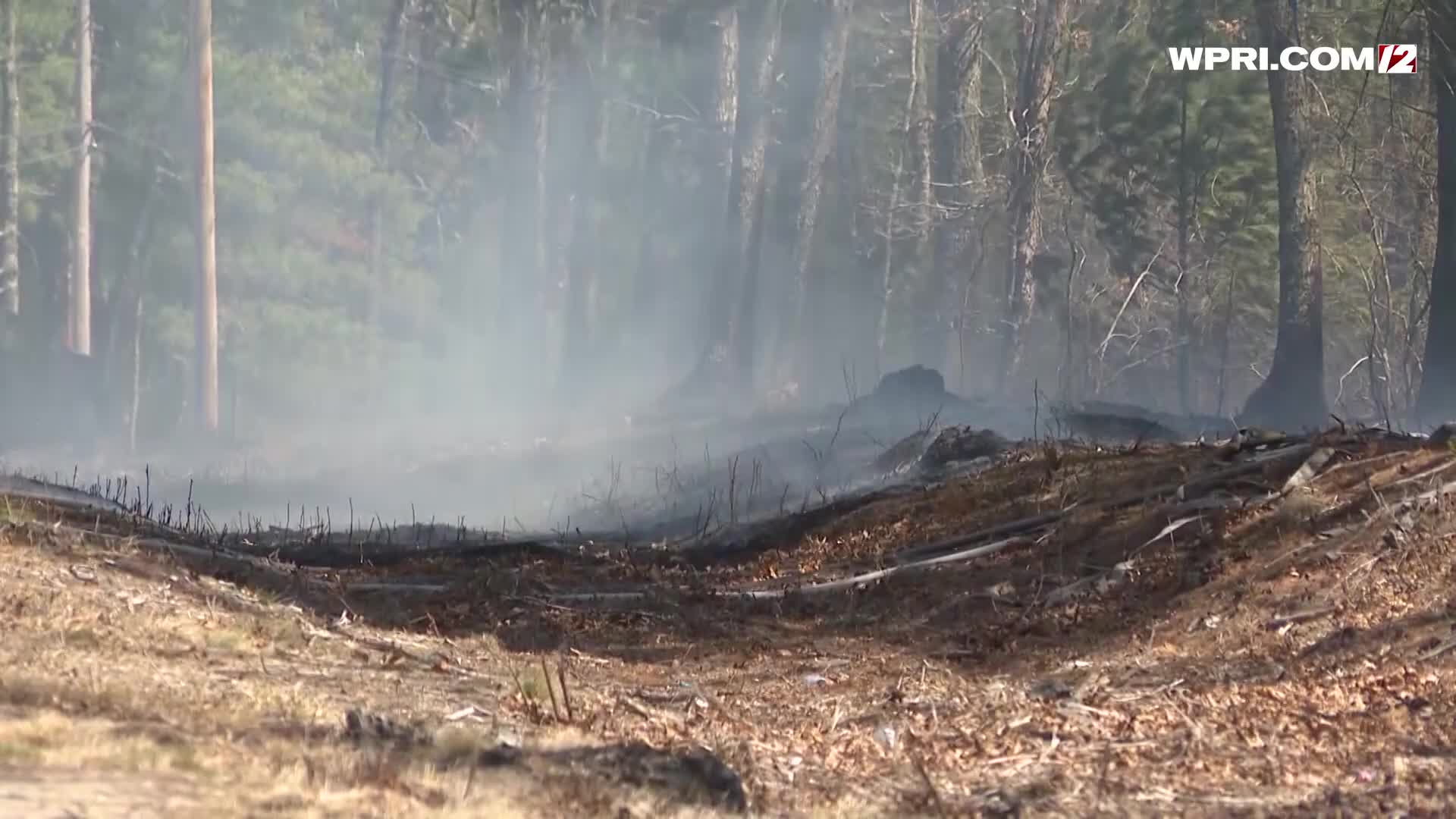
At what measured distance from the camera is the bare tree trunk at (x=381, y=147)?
47.8 meters

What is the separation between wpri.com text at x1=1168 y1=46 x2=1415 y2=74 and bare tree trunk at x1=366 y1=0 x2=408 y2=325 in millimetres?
20771

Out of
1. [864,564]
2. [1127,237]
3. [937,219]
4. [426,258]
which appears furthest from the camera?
Answer: [426,258]

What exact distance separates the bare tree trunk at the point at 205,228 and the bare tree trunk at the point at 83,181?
5.16 m

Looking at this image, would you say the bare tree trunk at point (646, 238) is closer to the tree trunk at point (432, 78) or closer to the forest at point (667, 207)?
the forest at point (667, 207)

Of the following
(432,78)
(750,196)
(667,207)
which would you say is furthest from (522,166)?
(750,196)

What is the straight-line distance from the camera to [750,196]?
40.4 meters

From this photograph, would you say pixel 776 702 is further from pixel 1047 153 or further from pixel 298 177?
pixel 298 177

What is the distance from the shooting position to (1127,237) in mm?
37688

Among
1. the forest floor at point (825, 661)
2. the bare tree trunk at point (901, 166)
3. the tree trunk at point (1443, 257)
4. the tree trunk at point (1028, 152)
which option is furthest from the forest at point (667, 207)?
the forest floor at point (825, 661)

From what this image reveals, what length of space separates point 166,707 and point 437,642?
2.45m

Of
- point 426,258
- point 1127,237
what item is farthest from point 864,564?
point 426,258

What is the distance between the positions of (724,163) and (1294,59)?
26285 millimetres

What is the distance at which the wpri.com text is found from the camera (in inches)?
819

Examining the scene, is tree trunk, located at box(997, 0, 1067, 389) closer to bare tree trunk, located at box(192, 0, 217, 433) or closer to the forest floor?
bare tree trunk, located at box(192, 0, 217, 433)
